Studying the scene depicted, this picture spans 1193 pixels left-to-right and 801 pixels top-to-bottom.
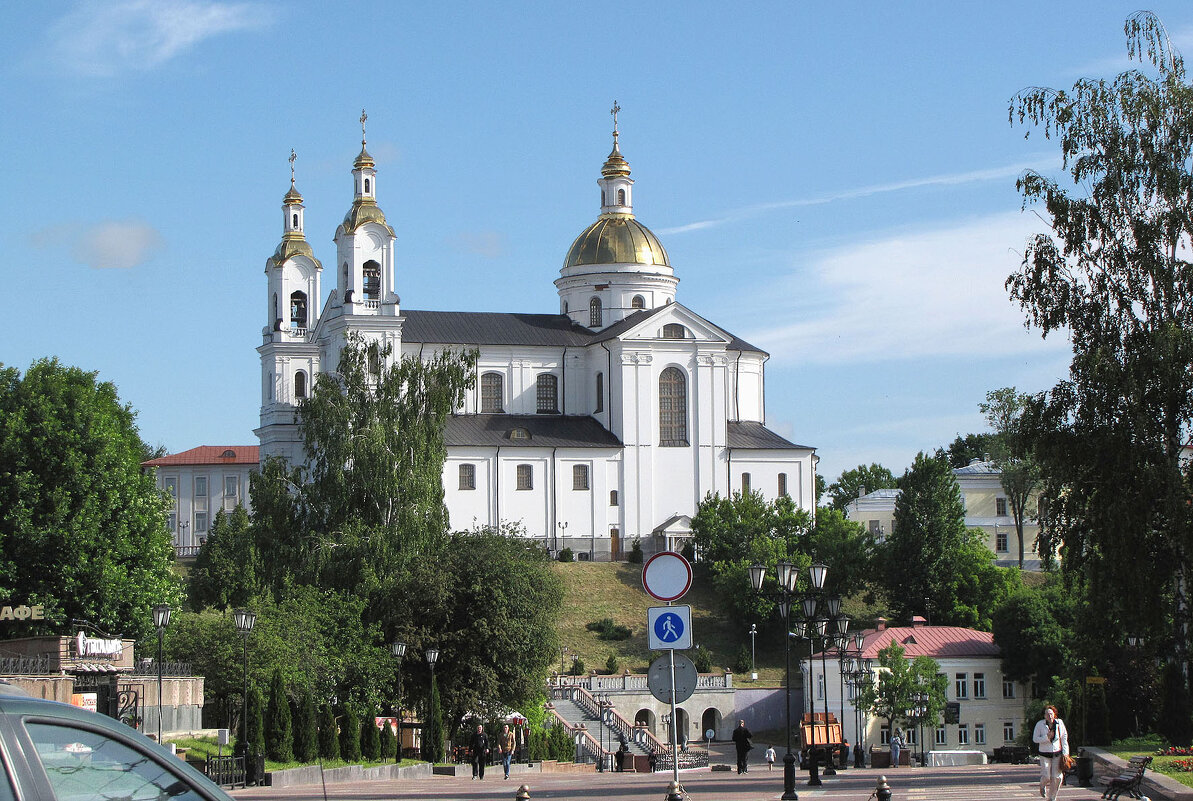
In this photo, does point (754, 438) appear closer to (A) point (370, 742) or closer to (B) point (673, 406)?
(B) point (673, 406)

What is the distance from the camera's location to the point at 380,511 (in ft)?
180

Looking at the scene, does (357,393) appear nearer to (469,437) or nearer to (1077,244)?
(469,437)

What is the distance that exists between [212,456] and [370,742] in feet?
267

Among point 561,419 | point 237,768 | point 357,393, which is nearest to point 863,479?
point 561,419

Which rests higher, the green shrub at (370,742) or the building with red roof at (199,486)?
the building with red roof at (199,486)

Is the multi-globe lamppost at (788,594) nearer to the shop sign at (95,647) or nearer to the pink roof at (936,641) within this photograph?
the shop sign at (95,647)

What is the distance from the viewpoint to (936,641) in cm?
6400

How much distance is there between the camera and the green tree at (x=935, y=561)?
69188 millimetres

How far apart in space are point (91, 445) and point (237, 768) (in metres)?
16.1

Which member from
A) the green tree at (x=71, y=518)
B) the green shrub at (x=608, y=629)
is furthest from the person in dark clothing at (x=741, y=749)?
the green shrub at (x=608, y=629)

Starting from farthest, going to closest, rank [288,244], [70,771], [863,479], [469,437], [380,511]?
[863,479]
[288,244]
[469,437]
[380,511]
[70,771]

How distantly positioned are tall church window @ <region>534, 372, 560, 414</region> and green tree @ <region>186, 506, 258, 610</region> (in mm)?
16791

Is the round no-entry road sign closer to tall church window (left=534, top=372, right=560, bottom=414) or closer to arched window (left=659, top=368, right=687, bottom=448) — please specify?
arched window (left=659, top=368, right=687, bottom=448)

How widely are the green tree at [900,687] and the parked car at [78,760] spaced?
2038 inches
